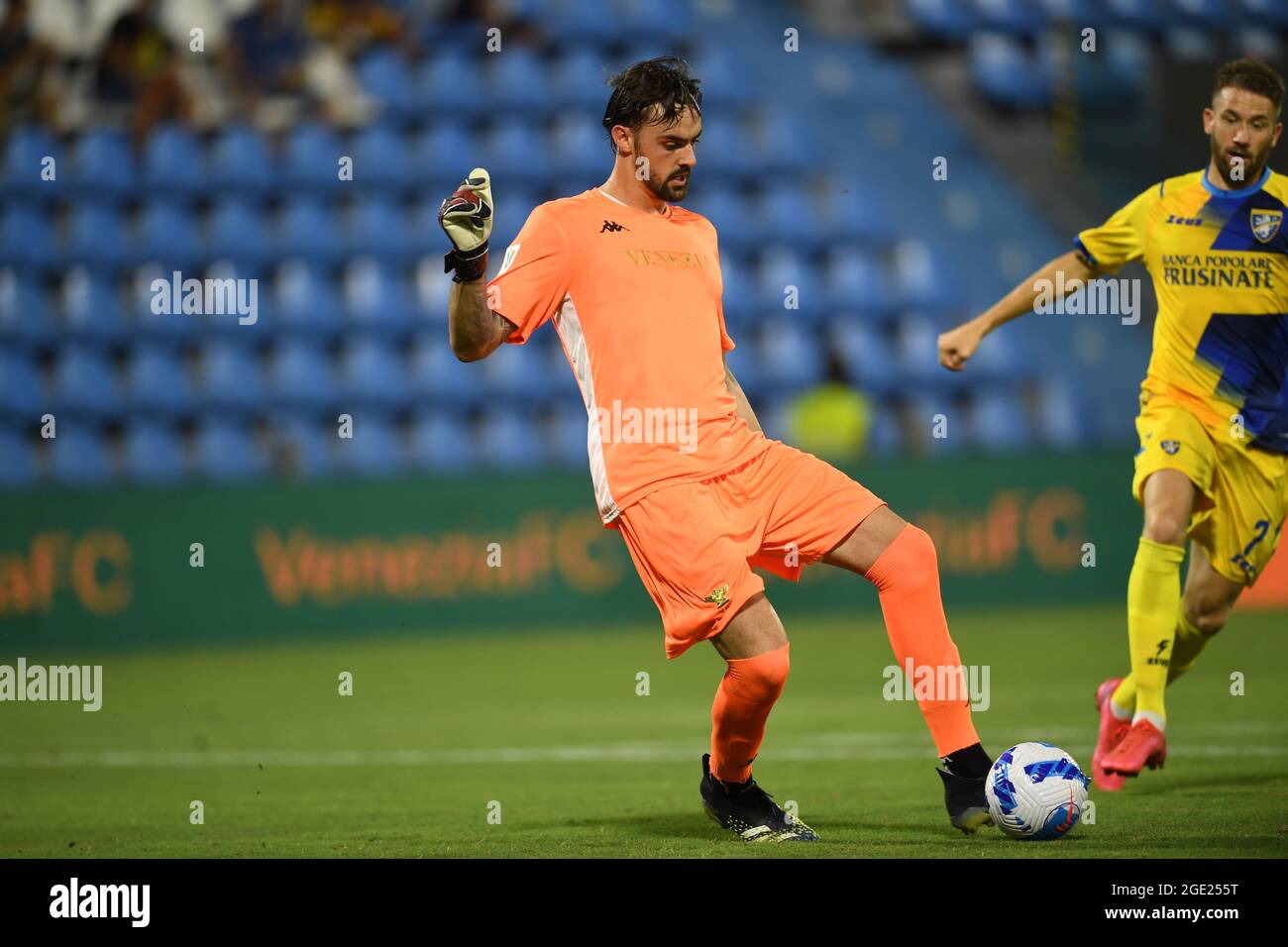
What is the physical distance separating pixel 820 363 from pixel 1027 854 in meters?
13.7

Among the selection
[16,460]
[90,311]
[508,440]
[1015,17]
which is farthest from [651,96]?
[1015,17]

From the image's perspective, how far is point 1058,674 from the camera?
11.4m

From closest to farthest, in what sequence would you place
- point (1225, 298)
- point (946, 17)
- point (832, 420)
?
point (1225, 298) < point (832, 420) < point (946, 17)

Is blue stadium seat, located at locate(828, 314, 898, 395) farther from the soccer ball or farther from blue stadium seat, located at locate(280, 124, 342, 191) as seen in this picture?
the soccer ball

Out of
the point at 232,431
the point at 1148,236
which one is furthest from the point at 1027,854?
the point at 232,431

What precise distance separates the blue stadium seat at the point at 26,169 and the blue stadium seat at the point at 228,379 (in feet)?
8.88

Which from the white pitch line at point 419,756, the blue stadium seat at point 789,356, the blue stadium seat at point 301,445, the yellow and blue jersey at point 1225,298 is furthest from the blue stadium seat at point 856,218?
the yellow and blue jersey at point 1225,298

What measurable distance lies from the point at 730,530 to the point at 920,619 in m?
0.72

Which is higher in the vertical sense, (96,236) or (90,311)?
(96,236)

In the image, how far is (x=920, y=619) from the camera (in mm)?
5867

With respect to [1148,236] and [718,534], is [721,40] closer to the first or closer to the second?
[1148,236]

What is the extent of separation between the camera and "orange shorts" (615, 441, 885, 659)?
573cm

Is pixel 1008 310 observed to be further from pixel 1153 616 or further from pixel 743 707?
pixel 743 707

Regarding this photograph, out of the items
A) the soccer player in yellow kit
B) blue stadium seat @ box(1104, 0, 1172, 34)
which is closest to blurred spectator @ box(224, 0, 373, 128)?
blue stadium seat @ box(1104, 0, 1172, 34)
